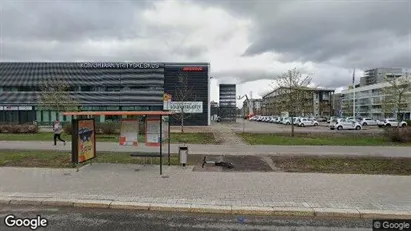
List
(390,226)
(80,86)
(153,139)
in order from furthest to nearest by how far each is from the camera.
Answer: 1. (80,86)
2. (153,139)
3. (390,226)

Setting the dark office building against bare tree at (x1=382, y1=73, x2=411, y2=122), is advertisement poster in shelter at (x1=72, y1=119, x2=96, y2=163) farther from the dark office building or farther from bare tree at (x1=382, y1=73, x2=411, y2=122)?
the dark office building

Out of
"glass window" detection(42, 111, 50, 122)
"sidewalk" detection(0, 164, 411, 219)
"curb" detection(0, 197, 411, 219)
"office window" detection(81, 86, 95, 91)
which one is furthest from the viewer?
"glass window" detection(42, 111, 50, 122)

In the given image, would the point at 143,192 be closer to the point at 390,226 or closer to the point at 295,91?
the point at 390,226

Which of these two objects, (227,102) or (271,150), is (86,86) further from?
(271,150)

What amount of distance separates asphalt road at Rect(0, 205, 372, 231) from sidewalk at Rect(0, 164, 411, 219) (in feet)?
0.88

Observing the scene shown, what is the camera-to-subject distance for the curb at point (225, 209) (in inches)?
239

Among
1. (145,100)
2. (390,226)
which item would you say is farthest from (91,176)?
(145,100)

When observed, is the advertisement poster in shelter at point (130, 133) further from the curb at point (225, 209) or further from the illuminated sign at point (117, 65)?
the illuminated sign at point (117, 65)

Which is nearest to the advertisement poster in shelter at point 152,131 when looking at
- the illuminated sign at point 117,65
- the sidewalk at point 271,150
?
the sidewalk at point 271,150

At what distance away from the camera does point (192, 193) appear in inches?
287

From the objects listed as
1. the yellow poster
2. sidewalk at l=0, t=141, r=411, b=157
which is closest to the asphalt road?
the yellow poster

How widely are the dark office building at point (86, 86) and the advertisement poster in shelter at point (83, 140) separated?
4108 cm

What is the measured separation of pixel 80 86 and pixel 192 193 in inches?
1975

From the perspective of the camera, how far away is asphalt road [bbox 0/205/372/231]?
541cm
